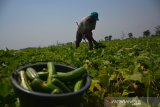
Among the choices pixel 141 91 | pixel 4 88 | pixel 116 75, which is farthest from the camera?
pixel 116 75

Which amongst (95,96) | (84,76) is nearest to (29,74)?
(84,76)

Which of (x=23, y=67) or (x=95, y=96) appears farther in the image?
(x=95, y=96)

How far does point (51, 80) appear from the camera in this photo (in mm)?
2760

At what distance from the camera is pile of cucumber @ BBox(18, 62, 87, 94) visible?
8.63 ft

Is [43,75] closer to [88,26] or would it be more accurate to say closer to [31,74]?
[31,74]

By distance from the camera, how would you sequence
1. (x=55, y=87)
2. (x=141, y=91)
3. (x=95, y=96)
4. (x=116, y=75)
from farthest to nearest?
(x=116, y=75) < (x=141, y=91) < (x=95, y=96) < (x=55, y=87)

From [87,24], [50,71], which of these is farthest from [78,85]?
[87,24]

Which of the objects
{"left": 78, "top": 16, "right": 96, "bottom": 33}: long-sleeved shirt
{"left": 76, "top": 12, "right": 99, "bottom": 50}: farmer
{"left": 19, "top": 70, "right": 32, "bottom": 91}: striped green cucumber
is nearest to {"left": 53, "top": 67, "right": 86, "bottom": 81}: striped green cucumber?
{"left": 19, "top": 70, "right": 32, "bottom": 91}: striped green cucumber

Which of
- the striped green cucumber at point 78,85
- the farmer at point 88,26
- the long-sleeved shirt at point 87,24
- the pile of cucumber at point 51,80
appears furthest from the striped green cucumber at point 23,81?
the long-sleeved shirt at point 87,24

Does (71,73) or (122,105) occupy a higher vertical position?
(71,73)

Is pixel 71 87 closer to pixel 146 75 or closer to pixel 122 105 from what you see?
pixel 122 105

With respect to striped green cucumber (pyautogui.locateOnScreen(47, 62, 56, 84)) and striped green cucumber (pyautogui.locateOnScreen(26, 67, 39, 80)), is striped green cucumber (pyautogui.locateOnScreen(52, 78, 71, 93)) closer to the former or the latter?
striped green cucumber (pyautogui.locateOnScreen(47, 62, 56, 84))

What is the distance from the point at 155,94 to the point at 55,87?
47.6 inches

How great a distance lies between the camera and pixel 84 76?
9.62ft
